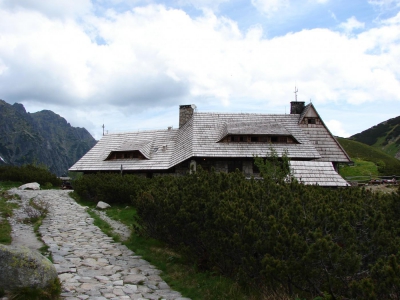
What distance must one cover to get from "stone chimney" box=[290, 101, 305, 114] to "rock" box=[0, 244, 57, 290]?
29.1 metres

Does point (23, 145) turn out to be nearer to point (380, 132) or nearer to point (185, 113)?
point (185, 113)

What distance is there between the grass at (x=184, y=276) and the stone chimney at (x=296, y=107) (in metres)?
24.2

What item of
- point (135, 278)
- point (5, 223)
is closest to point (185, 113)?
point (5, 223)

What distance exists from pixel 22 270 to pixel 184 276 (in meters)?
3.24

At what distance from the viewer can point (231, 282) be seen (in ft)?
22.0

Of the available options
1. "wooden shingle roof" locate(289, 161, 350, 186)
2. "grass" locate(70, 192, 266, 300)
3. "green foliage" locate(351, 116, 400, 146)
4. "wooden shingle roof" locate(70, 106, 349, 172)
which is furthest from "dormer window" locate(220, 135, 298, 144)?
"green foliage" locate(351, 116, 400, 146)

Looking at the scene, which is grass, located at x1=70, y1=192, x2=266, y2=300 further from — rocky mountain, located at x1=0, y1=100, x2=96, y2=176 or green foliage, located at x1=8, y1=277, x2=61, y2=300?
rocky mountain, located at x1=0, y1=100, x2=96, y2=176

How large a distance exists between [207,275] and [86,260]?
2.97m

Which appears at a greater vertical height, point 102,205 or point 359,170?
point 359,170

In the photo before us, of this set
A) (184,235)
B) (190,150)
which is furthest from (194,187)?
(190,150)

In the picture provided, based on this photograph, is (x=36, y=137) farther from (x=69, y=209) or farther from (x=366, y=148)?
(x=69, y=209)

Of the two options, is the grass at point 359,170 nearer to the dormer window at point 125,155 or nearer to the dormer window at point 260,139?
the dormer window at point 260,139

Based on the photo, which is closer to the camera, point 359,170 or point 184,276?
point 184,276

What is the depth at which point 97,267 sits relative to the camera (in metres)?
7.92
